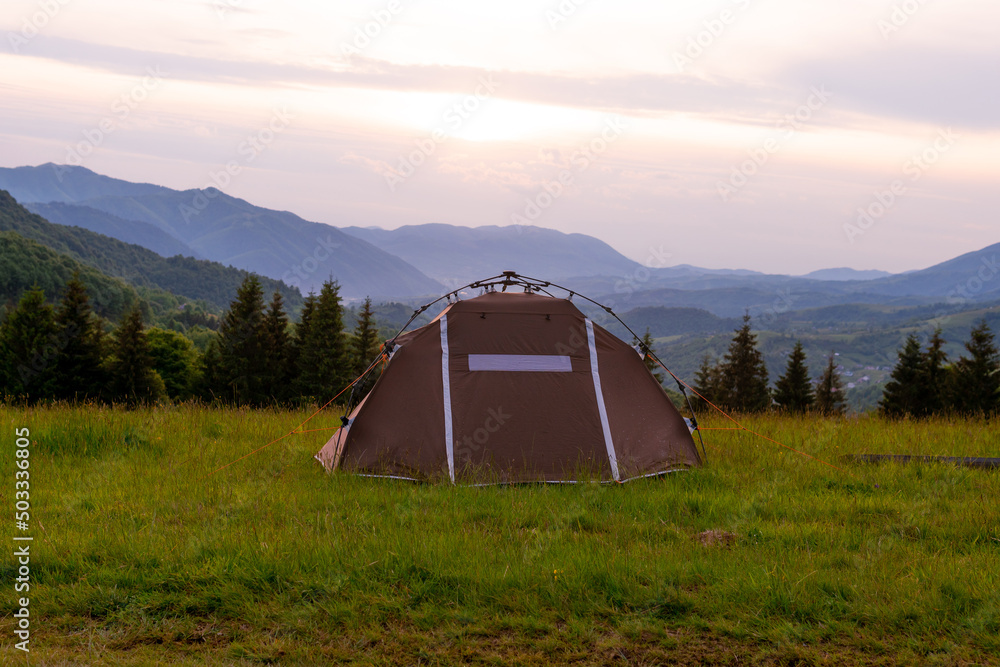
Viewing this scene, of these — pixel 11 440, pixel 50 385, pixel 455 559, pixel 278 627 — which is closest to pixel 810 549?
pixel 455 559

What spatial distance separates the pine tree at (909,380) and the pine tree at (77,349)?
205 feet

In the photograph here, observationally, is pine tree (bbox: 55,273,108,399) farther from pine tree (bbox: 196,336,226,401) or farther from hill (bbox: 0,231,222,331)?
hill (bbox: 0,231,222,331)

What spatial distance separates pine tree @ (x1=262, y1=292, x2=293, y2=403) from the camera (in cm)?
5453

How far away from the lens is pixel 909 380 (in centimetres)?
5747

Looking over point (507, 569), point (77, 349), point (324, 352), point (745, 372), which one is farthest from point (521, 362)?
point (745, 372)

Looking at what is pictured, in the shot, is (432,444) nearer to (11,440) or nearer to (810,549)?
(810,549)

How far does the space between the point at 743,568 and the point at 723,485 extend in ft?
8.05

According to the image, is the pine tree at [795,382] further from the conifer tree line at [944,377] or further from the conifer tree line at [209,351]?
the conifer tree line at [209,351]

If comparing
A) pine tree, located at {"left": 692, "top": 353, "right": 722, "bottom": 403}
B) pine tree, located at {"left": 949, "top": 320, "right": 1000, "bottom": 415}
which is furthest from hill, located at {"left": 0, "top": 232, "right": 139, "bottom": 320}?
pine tree, located at {"left": 949, "top": 320, "right": 1000, "bottom": 415}

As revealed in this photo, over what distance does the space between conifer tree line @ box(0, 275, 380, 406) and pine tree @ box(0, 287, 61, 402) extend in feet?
0.23

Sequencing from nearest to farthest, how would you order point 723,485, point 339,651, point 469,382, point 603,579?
point 339,651
point 603,579
point 723,485
point 469,382

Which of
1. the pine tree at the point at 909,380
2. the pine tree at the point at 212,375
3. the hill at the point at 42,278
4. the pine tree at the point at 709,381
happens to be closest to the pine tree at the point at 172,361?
the pine tree at the point at 212,375

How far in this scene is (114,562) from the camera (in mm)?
5223

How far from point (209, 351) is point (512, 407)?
184ft
